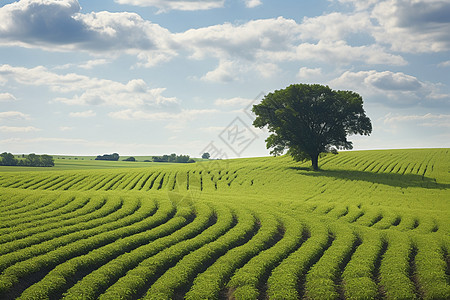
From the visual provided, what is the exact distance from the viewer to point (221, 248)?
67.6 ft

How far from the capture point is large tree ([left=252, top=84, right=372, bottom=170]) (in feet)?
203

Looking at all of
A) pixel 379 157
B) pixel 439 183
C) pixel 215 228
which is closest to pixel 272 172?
pixel 439 183

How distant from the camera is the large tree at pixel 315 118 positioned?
203 feet

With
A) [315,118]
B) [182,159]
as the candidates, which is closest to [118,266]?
[315,118]

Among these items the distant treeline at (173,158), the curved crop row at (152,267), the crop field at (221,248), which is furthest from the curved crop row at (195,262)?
the distant treeline at (173,158)

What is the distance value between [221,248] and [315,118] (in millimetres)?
46956

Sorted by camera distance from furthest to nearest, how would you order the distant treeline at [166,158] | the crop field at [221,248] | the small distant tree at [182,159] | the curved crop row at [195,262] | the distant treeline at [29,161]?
the distant treeline at [166,158], the small distant tree at [182,159], the distant treeline at [29,161], the crop field at [221,248], the curved crop row at [195,262]

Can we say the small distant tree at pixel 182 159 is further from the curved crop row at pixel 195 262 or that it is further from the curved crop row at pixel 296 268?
the curved crop row at pixel 296 268

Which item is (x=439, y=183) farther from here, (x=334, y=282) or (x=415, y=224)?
(x=334, y=282)

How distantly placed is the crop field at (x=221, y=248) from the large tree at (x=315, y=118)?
71.4 feet

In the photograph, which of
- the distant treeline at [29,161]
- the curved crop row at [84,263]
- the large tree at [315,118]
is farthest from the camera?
the distant treeline at [29,161]

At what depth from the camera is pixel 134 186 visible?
5328 centimetres

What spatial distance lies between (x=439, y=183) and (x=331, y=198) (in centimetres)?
2224

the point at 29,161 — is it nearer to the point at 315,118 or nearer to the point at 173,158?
the point at 173,158
